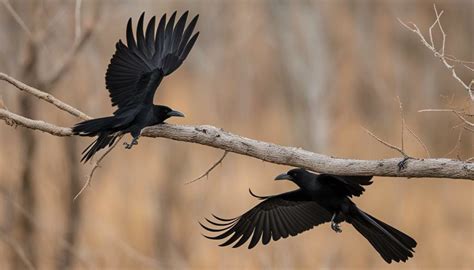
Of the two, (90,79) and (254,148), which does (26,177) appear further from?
(254,148)

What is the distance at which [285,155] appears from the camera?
5.06 m

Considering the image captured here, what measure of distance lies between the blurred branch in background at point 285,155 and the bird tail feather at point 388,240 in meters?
1.31

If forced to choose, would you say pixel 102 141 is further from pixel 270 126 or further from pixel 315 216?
pixel 270 126

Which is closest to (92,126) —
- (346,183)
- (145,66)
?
(145,66)

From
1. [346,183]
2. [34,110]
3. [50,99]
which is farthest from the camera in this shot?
[34,110]

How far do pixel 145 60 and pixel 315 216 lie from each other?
214 cm

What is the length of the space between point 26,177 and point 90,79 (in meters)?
2.35

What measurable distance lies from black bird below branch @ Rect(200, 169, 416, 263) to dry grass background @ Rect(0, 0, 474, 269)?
4.85 meters

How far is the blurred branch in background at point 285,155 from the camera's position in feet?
15.6

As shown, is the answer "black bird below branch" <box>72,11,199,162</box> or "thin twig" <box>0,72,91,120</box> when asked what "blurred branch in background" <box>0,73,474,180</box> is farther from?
"black bird below branch" <box>72,11,199,162</box>

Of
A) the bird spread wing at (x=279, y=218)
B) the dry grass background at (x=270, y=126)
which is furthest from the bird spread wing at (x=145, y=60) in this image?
the dry grass background at (x=270, y=126)

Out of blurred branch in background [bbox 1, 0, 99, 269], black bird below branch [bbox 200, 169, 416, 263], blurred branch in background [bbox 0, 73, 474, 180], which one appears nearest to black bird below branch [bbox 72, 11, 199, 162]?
blurred branch in background [bbox 0, 73, 474, 180]

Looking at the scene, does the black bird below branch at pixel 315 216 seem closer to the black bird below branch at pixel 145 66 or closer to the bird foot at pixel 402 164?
the black bird below branch at pixel 145 66

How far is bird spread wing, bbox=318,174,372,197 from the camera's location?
604 cm
